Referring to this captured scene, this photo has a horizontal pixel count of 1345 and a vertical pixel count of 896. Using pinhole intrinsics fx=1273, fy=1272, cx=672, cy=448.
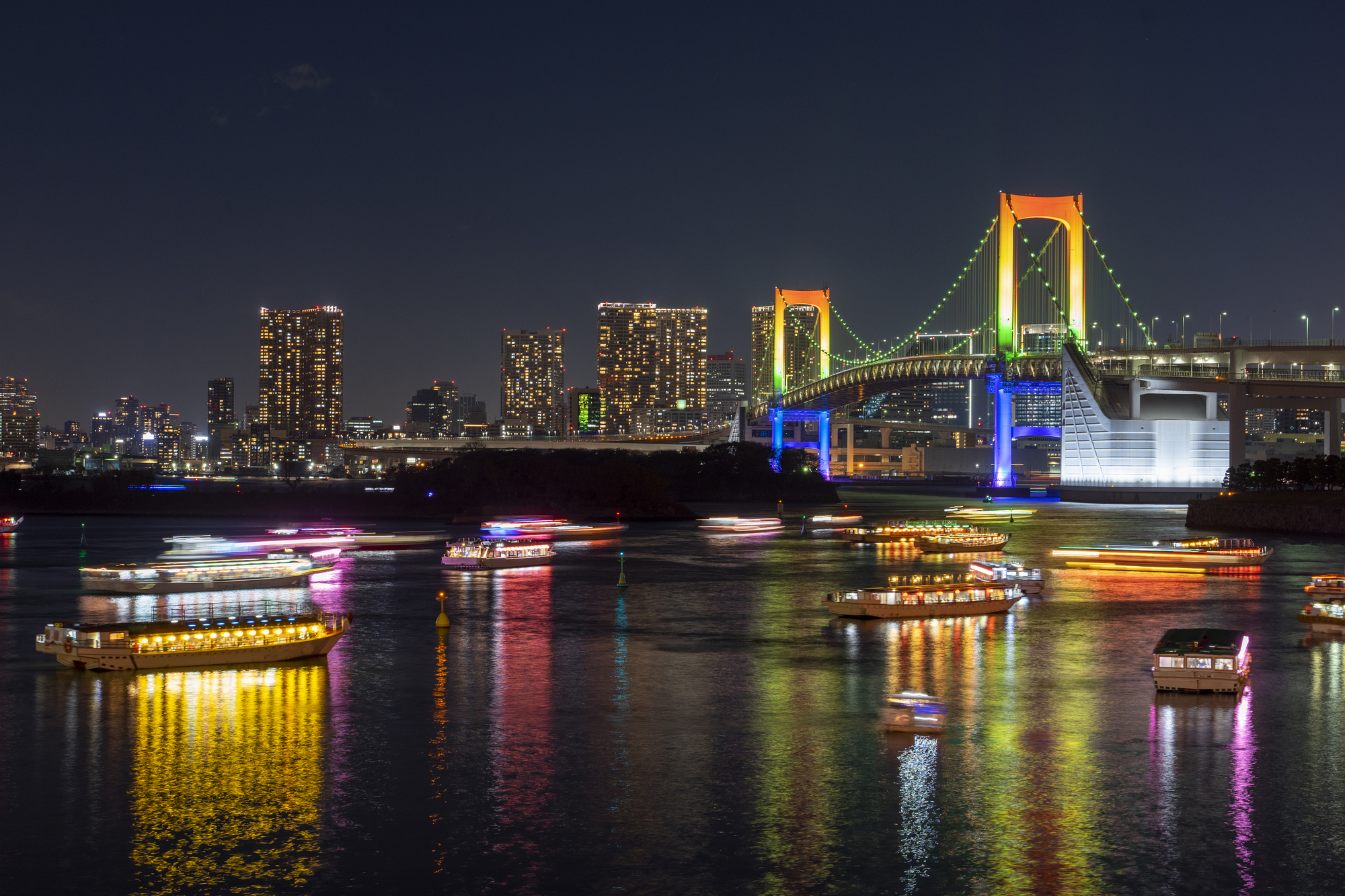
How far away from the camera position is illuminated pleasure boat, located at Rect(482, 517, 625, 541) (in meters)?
59.0

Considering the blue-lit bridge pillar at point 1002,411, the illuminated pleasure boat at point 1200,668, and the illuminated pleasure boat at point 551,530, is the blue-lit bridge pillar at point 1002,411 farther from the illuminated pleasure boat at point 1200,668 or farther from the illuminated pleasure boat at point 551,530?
the illuminated pleasure boat at point 1200,668

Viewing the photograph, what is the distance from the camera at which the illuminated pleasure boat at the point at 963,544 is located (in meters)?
48.8

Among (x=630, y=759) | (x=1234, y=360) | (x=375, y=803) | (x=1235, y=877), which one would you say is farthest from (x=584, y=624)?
(x=1234, y=360)

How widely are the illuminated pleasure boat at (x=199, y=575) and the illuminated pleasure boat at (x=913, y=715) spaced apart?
23944 mm

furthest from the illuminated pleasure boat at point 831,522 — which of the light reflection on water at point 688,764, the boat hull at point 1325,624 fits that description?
the boat hull at point 1325,624

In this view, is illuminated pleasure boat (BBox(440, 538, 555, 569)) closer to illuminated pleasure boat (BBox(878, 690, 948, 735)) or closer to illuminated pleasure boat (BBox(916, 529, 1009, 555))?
illuminated pleasure boat (BBox(916, 529, 1009, 555))

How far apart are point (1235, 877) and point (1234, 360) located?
261 ft

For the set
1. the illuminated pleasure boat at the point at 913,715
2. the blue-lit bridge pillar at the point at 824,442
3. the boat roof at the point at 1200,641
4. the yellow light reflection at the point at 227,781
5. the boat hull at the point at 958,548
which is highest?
the blue-lit bridge pillar at the point at 824,442

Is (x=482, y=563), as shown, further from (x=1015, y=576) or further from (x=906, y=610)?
(x=906, y=610)

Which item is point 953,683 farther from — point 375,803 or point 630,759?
point 375,803

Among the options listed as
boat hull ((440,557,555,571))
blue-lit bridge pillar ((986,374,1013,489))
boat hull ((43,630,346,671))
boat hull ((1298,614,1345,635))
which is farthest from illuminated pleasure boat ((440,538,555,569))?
blue-lit bridge pillar ((986,374,1013,489))

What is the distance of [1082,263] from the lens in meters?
89.6

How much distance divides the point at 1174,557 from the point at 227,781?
122ft

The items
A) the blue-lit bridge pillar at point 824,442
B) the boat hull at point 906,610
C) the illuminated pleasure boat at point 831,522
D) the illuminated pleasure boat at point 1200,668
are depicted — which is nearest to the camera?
the illuminated pleasure boat at point 1200,668
